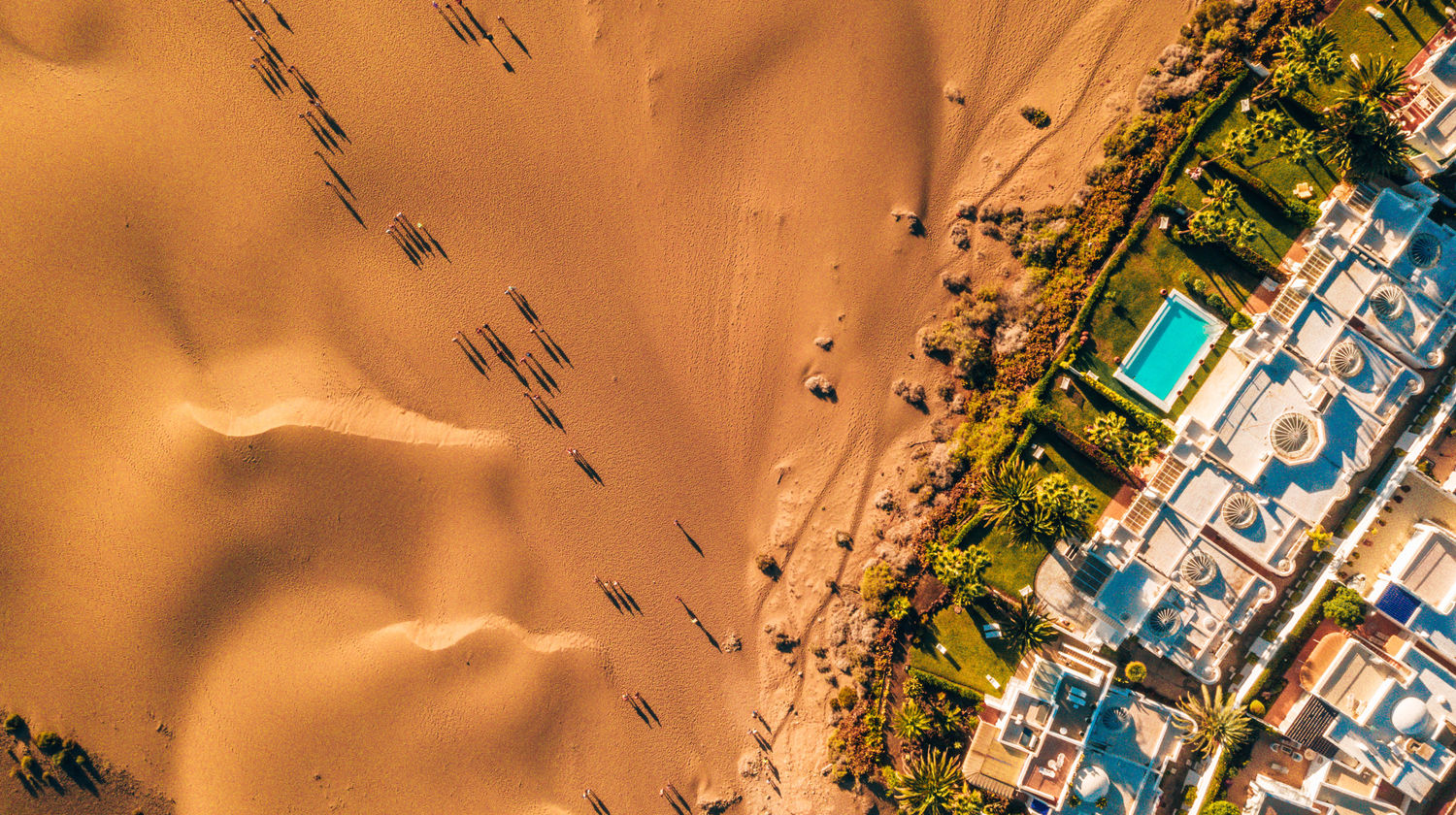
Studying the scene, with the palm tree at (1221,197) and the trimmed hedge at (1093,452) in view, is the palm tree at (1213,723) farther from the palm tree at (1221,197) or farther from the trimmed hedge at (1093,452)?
the palm tree at (1221,197)

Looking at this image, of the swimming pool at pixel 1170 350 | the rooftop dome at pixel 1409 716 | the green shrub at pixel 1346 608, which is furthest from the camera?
the swimming pool at pixel 1170 350

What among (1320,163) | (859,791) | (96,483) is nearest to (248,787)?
(96,483)

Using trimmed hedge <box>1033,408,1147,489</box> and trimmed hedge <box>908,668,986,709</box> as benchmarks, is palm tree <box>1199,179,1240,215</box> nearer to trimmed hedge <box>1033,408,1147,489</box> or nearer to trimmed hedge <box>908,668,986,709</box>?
trimmed hedge <box>1033,408,1147,489</box>

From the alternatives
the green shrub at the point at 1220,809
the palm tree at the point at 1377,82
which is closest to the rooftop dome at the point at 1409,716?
the green shrub at the point at 1220,809

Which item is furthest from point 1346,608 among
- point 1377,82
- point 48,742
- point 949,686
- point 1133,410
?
point 48,742

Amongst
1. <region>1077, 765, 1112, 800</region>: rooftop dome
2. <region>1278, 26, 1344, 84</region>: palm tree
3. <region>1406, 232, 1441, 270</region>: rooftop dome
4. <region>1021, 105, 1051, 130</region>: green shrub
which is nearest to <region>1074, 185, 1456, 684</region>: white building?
<region>1406, 232, 1441, 270</region>: rooftop dome

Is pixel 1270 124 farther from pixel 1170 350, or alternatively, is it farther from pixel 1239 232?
pixel 1170 350
